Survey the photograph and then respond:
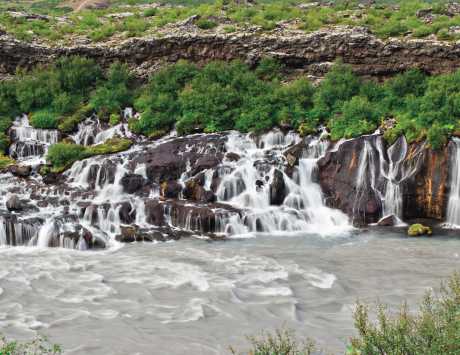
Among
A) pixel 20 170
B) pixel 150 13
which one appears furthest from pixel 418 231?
pixel 150 13

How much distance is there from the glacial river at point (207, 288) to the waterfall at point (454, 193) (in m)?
2.09

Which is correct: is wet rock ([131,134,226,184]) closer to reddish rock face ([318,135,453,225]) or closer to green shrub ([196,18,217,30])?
reddish rock face ([318,135,453,225])

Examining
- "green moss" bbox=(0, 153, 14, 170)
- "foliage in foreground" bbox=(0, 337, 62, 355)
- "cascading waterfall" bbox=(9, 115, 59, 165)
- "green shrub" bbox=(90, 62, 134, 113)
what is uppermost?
"green shrub" bbox=(90, 62, 134, 113)

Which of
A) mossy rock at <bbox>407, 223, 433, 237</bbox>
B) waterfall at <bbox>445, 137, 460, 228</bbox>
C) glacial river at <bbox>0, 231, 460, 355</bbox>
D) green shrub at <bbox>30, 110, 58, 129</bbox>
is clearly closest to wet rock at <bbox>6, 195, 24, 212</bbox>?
glacial river at <bbox>0, 231, 460, 355</bbox>

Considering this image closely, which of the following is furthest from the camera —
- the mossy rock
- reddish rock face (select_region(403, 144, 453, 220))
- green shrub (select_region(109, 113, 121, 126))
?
green shrub (select_region(109, 113, 121, 126))

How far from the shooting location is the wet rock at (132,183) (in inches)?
903

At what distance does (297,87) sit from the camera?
28594 mm

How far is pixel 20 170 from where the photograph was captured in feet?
79.3

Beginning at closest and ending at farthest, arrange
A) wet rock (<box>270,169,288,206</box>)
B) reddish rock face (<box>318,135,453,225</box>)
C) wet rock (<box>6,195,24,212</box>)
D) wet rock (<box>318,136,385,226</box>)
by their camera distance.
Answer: wet rock (<box>6,195,24,212</box>) → reddish rock face (<box>318,135,453,225</box>) → wet rock (<box>318,136,385,226</box>) → wet rock (<box>270,169,288,206</box>)

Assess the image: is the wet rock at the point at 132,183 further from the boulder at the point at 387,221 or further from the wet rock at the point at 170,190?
the boulder at the point at 387,221

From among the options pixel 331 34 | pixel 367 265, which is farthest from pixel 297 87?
pixel 367 265

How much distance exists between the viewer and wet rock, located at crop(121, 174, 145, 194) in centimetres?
2294

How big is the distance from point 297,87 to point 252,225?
10760 millimetres

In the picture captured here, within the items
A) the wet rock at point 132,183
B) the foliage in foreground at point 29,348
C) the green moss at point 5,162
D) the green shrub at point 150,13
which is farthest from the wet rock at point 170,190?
the green shrub at point 150,13
